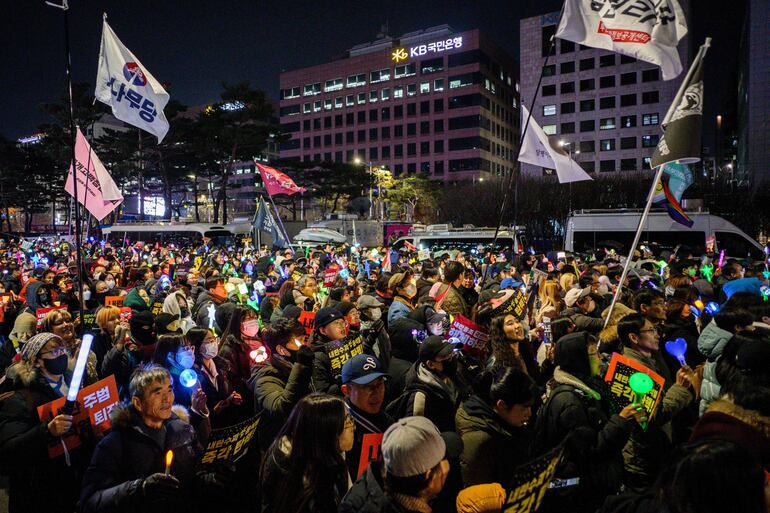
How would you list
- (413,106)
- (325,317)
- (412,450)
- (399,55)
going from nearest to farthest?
(412,450) → (325,317) → (413,106) → (399,55)

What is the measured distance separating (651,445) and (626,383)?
51 centimetres

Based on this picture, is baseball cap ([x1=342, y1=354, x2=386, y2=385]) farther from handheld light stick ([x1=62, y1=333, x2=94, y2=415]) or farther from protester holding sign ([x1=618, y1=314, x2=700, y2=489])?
A: protester holding sign ([x1=618, y1=314, x2=700, y2=489])

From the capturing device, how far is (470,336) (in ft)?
17.0

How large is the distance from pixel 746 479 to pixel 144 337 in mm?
4948

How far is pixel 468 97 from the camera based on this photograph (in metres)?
88.1

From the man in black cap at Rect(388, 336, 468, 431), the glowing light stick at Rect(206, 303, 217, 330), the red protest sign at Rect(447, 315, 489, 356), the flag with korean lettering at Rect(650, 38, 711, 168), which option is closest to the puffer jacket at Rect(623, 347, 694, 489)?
the man in black cap at Rect(388, 336, 468, 431)

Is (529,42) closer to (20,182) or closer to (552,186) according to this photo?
(552,186)

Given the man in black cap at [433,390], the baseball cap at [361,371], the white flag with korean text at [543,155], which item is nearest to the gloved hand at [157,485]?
the baseball cap at [361,371]

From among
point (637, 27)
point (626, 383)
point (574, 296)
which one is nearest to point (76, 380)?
point (626, 383)

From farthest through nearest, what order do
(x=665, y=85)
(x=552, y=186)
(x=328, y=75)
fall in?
(x=328, y=75), (x=665, y=85), (x=552, y=186)

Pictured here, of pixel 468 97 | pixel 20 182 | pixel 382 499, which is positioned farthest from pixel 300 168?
pixel 382 499

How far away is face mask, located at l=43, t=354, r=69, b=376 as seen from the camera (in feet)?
12.8

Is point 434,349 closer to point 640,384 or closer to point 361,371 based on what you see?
point 361,371

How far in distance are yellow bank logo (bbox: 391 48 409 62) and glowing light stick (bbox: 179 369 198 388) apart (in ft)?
321
